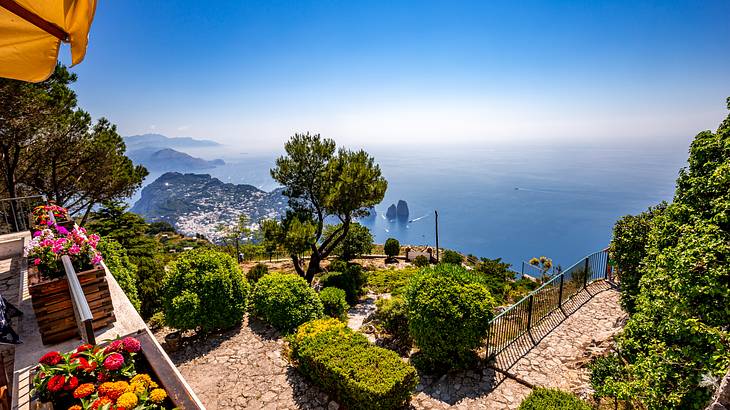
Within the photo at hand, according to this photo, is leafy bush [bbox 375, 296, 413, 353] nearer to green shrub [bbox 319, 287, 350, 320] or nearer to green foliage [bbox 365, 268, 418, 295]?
green shrub [bbox 319, 287, 350, 320]

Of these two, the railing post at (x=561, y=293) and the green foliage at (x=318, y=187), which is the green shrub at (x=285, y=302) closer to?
the green foliage at (x=318, y=187)

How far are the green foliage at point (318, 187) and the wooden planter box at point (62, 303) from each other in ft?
32.1

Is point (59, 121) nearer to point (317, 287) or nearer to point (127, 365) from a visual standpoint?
point (317, 287)

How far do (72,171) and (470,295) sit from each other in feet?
58.5

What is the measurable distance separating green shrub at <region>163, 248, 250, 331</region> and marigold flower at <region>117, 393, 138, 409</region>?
6.55m

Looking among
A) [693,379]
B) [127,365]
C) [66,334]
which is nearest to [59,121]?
[66,334]

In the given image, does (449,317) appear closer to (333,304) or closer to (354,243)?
(333,304)

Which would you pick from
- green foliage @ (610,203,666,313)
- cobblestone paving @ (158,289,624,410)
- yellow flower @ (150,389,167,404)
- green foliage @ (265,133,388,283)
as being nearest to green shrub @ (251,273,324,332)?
cobblestone paving @ (158,289,624,410)

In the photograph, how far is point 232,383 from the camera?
277 inches

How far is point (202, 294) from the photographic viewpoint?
865cm

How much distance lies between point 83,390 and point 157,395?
0.61 m

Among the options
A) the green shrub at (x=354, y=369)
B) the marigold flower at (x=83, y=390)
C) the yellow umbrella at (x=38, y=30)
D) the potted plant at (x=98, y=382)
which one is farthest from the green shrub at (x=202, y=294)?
the yellow umbrella at (x=38, y=30)

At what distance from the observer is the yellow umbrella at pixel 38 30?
166 centimetres

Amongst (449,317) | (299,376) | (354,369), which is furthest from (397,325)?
(354,369)
